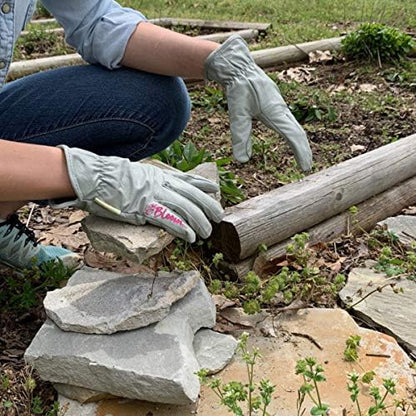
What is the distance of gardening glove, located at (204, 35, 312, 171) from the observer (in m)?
2.45

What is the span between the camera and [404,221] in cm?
343

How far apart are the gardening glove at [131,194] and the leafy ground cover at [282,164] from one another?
51cm

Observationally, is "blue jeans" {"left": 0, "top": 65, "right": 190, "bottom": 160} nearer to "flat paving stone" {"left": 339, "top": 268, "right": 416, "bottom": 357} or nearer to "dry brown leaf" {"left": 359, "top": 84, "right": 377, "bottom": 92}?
"flat paving stone" {"left": 339, "top": 268, "right": 416, "bottom": 357}

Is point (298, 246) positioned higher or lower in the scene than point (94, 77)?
lower

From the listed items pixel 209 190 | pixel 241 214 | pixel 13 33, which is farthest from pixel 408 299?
pixel 13 33

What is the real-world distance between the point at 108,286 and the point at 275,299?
A: 0.69m

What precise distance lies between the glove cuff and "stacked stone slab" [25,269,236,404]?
0.69 m

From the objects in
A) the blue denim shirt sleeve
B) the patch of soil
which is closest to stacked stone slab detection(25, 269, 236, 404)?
the blue denim shirt sleeve

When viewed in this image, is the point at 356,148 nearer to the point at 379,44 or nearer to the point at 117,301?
the point at 379,44

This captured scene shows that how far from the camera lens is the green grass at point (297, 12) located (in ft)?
25.3

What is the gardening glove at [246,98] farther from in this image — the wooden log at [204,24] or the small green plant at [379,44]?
the wooden log at [204,24]

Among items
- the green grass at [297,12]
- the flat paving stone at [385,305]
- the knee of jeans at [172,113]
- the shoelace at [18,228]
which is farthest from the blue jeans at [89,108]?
the green grass at [297,12]

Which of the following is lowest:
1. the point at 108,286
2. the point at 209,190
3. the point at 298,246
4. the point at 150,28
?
the point at 298,246

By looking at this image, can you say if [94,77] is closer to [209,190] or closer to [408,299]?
[209,190]
